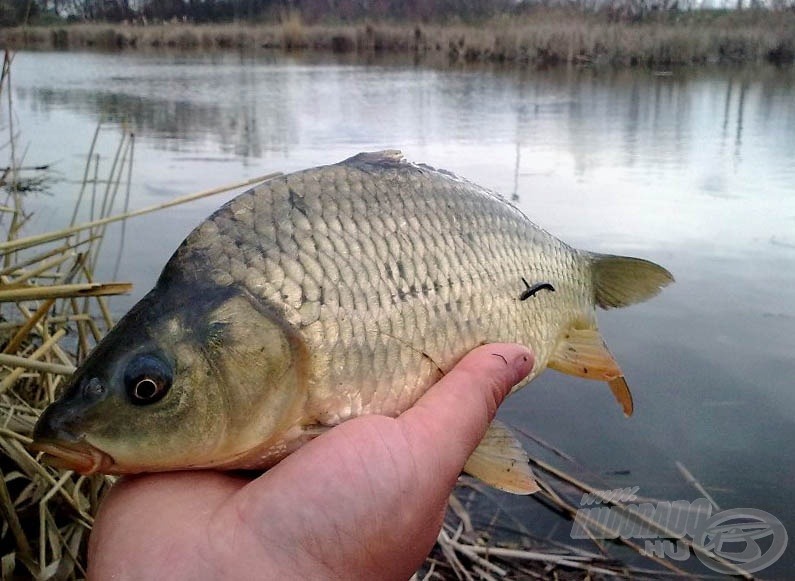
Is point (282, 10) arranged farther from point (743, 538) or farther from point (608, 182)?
point (743, 538)

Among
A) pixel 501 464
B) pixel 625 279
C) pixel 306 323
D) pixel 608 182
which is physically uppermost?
pixel 306 323

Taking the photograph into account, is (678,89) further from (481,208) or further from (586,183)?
(481,208)

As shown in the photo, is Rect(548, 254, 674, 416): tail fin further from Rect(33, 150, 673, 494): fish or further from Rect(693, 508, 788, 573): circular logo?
Rect(693, 508, 788, 573): circular logo

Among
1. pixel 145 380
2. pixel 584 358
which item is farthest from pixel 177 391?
pixel 584 358

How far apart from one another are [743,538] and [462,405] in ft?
6.30

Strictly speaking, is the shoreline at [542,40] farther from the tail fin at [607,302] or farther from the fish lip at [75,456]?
the fish lip at [75,456]

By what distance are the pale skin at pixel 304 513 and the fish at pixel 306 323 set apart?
6 cm

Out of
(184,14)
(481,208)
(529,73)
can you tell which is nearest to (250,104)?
(529,73)

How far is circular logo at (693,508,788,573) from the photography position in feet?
8.55

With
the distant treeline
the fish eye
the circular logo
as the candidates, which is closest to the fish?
the fish eye

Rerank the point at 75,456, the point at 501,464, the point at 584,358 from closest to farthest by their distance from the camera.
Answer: the point at 75,456
the point at 501,464
the point at 584,358

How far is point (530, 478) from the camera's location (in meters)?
1.46

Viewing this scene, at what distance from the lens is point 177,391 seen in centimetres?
108

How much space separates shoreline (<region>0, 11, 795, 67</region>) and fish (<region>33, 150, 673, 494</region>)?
15.9m
